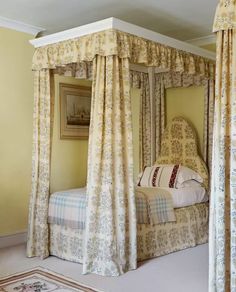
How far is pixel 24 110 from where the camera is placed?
16.3 feet

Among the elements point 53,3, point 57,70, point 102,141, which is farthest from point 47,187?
point 53,3

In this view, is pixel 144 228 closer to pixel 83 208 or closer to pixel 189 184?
pixel 83 208

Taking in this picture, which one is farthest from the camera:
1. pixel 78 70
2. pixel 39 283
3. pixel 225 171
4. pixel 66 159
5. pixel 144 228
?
pixel 66 159

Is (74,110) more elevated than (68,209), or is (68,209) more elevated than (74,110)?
(74,110)

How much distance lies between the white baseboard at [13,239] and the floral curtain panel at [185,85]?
2082 mm

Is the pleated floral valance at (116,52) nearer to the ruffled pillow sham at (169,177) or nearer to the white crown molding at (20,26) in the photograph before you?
the white crown molding at (20,26)

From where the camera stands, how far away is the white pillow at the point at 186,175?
4841mm

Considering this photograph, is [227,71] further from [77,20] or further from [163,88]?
[163,88]

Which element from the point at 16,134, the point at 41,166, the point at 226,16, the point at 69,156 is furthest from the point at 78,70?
the point at 226,16

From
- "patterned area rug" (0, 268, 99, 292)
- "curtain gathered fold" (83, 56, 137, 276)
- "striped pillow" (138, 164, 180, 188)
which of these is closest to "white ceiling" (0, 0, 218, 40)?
"curtain gathered fold" (83, 56, 137, 276)

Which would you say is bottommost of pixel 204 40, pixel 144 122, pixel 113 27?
pixel 144 122

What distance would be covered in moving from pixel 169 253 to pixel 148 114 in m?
2.05

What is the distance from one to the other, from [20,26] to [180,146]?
2509 mm

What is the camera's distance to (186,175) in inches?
194
